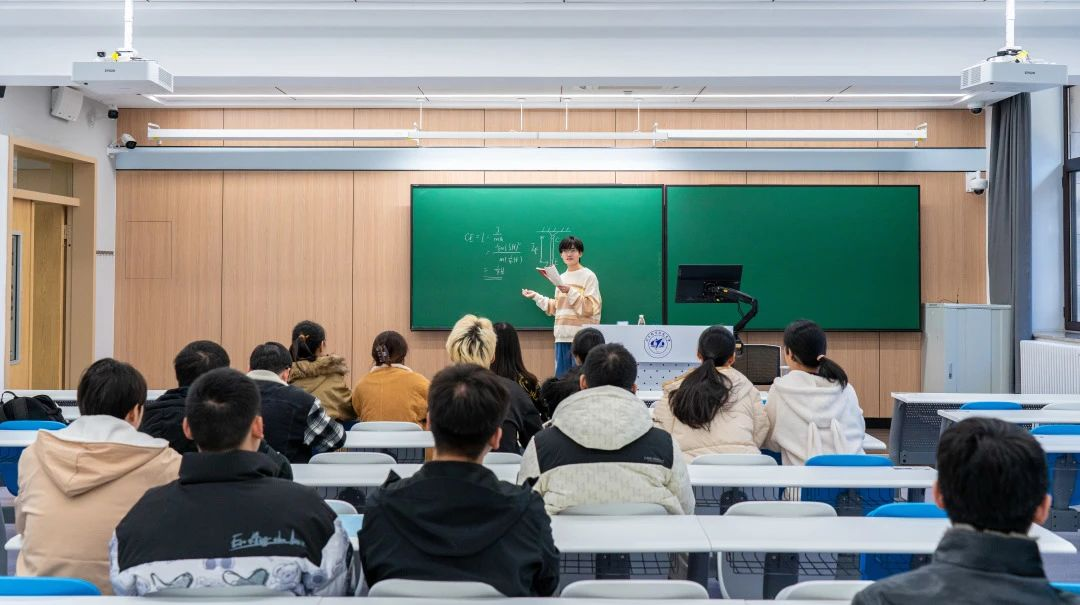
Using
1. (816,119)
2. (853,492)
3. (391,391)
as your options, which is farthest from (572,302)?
(853,492)

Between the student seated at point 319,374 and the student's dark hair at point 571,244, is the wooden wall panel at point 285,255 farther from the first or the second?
the student seated at point 319,374

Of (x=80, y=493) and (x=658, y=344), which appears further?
(x=658, y=344)

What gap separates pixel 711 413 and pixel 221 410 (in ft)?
7.04

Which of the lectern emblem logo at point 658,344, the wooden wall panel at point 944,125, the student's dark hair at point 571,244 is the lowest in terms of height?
the lectern emblem logo at point 658,344

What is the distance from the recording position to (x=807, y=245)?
796 centimetres

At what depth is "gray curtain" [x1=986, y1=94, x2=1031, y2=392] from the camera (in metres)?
7.30

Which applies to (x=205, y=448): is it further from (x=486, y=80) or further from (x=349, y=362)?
(x=349, y=362)

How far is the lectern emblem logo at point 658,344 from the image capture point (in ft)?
22.4

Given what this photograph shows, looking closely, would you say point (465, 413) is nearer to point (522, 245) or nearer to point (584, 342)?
point (584, 342)

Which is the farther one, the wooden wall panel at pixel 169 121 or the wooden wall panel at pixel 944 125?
the wooden wall panel at pixel 169 121

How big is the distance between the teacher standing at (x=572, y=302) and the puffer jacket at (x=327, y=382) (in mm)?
2995

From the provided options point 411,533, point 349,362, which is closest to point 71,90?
point 349,362

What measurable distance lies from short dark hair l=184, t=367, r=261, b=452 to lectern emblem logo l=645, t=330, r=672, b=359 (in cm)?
501

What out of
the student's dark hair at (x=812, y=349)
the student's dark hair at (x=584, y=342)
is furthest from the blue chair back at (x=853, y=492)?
the student's dark hair at (x=584, y=342)
